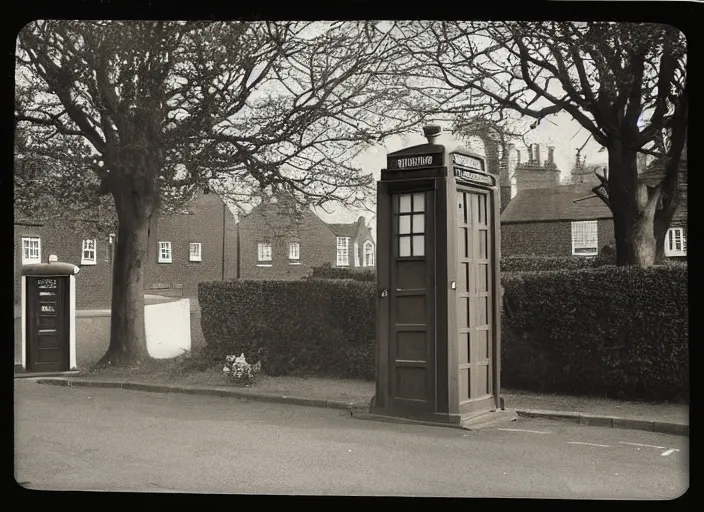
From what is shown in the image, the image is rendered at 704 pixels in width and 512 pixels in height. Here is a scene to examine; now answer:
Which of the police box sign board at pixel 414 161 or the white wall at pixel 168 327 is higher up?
the police box sign board at pixel 414 161

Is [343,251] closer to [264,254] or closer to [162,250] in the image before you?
[264,254]

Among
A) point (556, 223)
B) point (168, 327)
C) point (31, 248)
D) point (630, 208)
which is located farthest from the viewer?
point (168, 327)

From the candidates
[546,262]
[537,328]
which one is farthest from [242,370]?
[546,262]

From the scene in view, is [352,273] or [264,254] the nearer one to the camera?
[352,273]

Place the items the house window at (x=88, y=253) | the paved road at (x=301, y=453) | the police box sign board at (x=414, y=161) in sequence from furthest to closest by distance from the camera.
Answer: the house window at (x=88, y=253) → the police box sign board at (x=414, y=161) → the paved road at (x=301, y=453)

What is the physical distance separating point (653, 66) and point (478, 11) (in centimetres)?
111

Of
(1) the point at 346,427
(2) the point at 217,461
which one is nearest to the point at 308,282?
(1) the point at 346,427

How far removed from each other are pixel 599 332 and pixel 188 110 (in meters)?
2.99

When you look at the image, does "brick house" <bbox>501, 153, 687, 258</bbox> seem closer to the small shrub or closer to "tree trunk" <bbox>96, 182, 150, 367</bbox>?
the small shrub

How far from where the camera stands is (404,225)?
14.6 feet

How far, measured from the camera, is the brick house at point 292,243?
451 cm

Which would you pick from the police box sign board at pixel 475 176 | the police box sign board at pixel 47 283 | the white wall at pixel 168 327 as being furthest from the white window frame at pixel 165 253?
the police box sign board at pixel 475 176

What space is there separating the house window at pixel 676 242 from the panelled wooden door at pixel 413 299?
1.46 meters

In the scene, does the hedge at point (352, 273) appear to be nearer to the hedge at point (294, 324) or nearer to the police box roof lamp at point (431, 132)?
the hedge at point (294, 324)
